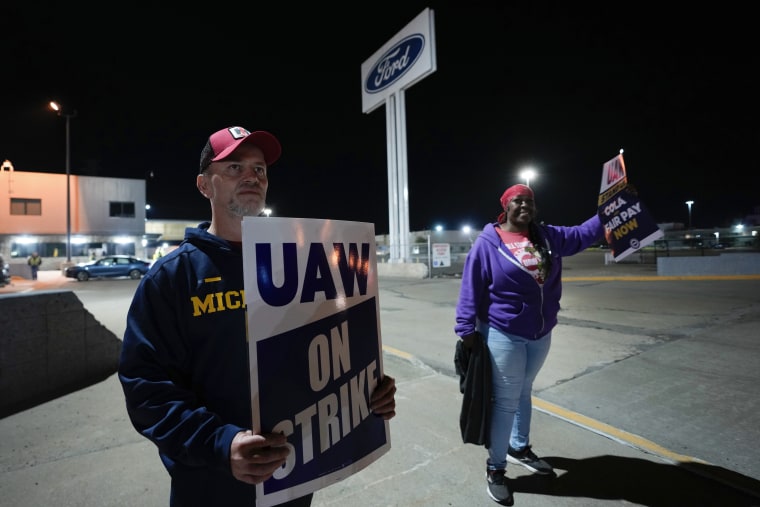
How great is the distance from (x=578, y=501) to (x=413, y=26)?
871 inches

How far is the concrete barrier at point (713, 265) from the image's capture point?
14070 millimetres

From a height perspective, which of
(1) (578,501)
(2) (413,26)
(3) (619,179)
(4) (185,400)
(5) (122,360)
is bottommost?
Answer: (1) (578,501)

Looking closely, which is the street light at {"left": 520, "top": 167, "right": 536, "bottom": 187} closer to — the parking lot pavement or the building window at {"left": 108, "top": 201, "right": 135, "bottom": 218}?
the parking lot pavement

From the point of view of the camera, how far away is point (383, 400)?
1.41 metres

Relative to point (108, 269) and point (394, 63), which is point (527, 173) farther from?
point (108, 269)

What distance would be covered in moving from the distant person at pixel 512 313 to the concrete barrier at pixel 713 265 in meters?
16.2

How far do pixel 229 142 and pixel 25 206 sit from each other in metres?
40.8

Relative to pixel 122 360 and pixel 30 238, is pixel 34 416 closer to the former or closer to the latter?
pixel 122 360

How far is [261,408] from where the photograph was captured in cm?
104

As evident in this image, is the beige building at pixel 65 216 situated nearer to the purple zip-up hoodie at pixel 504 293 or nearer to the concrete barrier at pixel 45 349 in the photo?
the concrete barrier at pixel 45 349

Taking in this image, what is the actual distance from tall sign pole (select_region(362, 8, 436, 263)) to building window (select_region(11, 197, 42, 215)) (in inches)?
1143

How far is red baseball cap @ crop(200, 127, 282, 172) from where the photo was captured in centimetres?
150

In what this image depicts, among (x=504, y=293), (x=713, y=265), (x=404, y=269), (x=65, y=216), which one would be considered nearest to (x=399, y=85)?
(x=404, y=269)

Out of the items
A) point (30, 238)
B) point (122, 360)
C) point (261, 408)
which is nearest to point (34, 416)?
point (122, 360)
